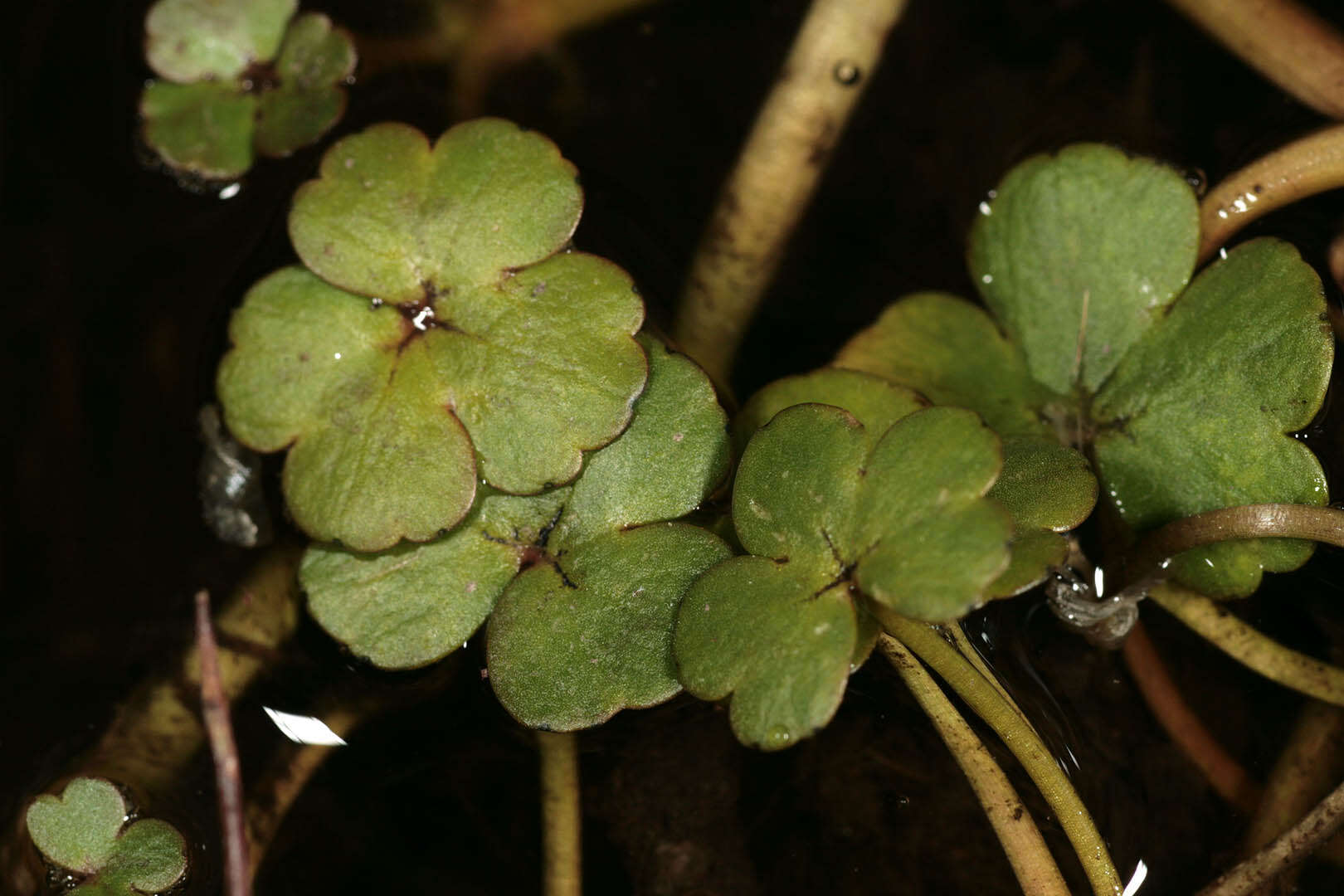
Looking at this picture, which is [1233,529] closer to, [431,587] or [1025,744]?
[1025,744]

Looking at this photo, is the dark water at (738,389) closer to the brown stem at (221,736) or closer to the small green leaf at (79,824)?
the small green leaf at (79,824)

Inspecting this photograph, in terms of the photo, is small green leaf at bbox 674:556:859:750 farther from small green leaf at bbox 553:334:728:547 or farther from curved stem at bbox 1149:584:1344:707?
curved stem at bbox 1149:584:1344:707

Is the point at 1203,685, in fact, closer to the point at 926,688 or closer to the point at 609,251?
the point at 926,688

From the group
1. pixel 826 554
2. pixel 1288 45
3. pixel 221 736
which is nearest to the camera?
pixel 221 736

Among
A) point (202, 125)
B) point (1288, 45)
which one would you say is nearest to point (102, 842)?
point (202, 125)

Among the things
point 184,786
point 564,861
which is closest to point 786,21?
point 564,861

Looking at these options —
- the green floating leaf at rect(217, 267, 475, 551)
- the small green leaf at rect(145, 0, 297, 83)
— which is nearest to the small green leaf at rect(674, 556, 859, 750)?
the green floating leaf at rect(217, 267, 475, 551)
